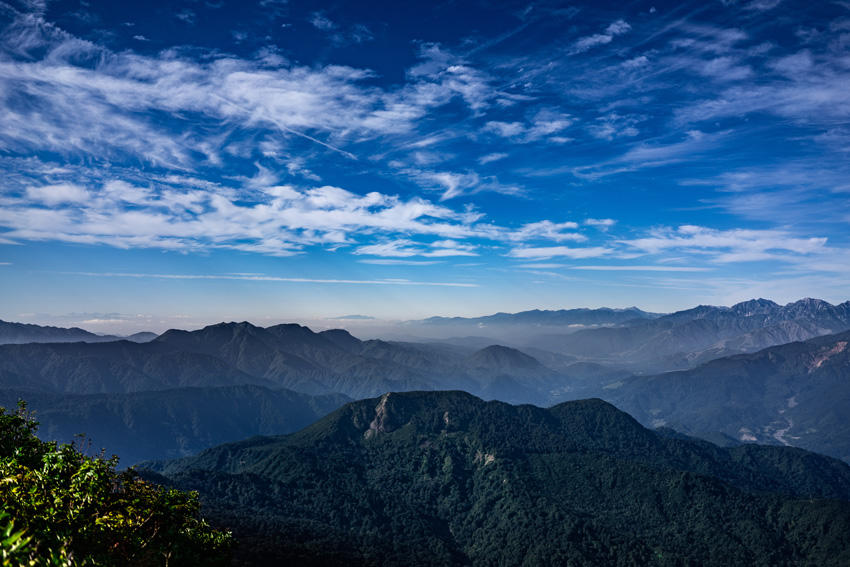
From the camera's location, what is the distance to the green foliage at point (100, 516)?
28031 mm

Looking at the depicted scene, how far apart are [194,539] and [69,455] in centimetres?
1387

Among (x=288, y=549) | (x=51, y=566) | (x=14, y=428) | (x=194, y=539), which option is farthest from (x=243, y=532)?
(x=51, y=566)

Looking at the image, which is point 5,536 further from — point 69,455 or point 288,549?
point 288,549

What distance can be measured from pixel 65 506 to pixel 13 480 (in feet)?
12.2

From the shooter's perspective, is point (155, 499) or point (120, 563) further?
point (155, 499)

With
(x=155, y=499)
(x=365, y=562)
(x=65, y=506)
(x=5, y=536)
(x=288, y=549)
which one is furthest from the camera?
(x=365, y=562)

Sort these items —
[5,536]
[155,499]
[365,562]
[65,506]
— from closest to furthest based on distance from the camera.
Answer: [5,536], [65,506], [155,499], [365,562]

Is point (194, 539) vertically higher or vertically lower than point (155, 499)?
lower

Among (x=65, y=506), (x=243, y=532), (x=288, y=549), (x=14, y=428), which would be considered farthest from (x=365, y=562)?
(x=65, y=506)

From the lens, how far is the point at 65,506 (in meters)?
29.6

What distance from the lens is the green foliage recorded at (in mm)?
28031

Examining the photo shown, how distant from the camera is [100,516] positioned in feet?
103

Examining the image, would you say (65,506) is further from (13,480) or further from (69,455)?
(69,455)

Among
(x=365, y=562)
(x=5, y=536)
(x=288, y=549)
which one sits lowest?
(x=365, y=562)
